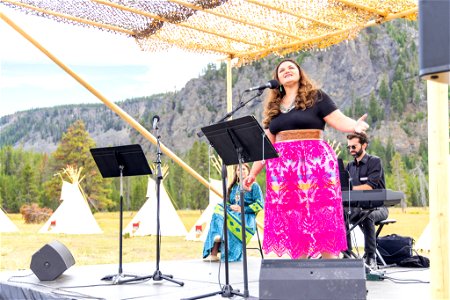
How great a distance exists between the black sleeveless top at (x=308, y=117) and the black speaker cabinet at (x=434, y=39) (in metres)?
1.61

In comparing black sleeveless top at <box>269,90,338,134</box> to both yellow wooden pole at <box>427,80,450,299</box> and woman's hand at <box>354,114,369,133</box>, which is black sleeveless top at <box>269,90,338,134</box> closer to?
woman's hand at <box>354,114,369,133</box>

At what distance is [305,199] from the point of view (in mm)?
3270

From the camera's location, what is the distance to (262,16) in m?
5.57

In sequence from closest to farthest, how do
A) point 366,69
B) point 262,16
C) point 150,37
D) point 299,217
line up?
point 299,217, point 262,16, point 150,37, point 366,69

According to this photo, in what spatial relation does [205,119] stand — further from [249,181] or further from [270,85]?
[270,85]

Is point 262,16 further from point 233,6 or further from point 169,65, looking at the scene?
point 169,65

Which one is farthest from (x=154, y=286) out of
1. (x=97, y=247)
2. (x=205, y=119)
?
(x=205, y=119)

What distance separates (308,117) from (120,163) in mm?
1788

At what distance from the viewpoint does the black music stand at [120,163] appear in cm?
441

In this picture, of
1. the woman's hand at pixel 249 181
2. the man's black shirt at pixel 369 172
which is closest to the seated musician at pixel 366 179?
the man's black shirt at pixel 369 172

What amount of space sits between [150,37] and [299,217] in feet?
11.0

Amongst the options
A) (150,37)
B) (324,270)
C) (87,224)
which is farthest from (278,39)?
(87,224)

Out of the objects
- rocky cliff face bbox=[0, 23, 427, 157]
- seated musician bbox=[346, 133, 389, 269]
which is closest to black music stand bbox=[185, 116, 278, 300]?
seated musician bbox=[346, 133, 389, 269]

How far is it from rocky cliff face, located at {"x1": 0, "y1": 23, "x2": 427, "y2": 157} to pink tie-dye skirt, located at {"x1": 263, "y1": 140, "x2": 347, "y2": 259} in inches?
981
